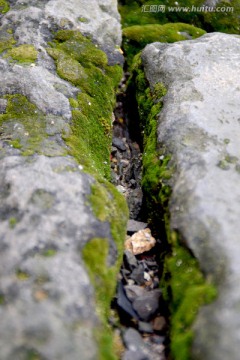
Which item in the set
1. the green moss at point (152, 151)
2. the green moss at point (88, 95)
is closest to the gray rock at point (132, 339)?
the green moss at point (152, 151)

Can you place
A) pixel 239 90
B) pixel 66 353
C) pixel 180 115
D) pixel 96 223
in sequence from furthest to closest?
pixel 239 90
pixel 180 115
pixel 96 223
pixel 66 353

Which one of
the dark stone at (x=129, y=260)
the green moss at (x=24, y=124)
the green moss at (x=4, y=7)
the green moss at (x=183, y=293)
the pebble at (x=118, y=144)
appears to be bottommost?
the dark stone at (x=129, y=260)

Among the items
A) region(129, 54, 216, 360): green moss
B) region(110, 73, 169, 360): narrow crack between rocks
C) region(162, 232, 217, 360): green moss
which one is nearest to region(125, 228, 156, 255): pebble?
region(110, 73, 169, 360): narrow crack between rocks

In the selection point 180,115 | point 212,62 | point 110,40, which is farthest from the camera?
point 110,40

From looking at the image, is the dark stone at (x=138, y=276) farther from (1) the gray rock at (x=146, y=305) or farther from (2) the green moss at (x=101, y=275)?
(2) the green moss at (x=101, y=275)

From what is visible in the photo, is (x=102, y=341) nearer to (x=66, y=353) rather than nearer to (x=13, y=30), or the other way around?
(x=66, y=353)

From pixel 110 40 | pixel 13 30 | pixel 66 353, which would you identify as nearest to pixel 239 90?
pixel 110 40
